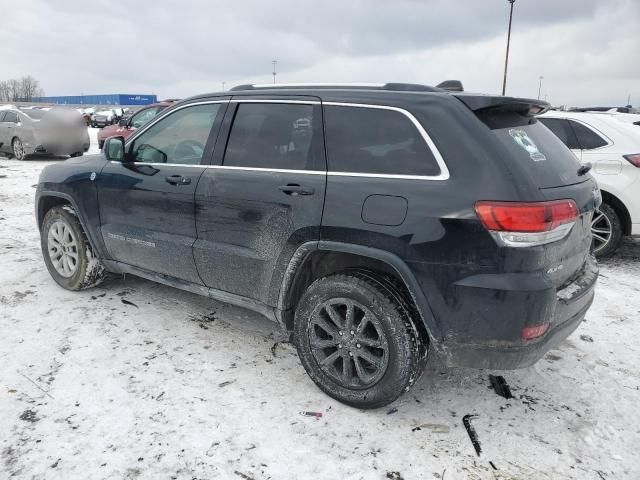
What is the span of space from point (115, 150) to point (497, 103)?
114 inches

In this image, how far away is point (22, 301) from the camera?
4.23 m

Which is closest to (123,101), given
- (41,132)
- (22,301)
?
(41,132)

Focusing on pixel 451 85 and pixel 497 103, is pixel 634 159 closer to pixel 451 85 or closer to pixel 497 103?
pixel 451 85

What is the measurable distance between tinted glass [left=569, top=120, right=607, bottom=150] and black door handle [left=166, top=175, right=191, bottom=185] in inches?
190

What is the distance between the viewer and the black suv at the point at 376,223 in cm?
236

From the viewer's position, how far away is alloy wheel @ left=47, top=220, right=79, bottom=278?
4375mm

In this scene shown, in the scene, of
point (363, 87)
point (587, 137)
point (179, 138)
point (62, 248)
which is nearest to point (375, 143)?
point (363, 87)

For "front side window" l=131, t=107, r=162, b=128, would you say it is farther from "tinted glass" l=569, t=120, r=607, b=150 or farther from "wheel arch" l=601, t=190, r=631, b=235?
"wheel arch" l=601, t=190, r=631, b=235

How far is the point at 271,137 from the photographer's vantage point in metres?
3.17

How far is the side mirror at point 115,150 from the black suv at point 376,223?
0.29 meters

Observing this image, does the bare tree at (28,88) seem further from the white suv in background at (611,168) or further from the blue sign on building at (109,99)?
the white suv in background at (611,168)

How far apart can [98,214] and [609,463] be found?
3.93 metres

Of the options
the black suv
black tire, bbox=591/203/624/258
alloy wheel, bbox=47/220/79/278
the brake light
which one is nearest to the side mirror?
the black suv

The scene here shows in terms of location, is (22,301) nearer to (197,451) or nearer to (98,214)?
(98,214)
